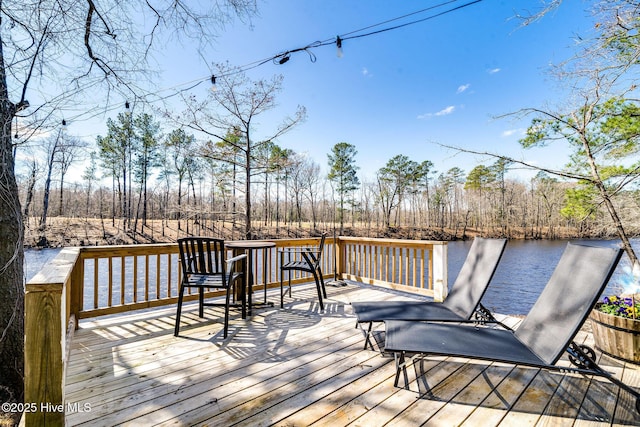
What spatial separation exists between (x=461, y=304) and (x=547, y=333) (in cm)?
90

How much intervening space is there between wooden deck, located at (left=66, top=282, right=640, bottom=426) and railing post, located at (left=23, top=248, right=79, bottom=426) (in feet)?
1.25

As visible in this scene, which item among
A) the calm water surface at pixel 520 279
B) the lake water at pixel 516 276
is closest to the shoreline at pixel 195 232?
the lake water at pixel 516 276

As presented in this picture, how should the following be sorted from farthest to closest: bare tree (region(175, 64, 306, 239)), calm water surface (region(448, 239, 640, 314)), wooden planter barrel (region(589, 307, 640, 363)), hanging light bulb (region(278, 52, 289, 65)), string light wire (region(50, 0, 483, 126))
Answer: calm water surface (region(448, 239, 640, 314)), bare tree (region(175, 64, 306, 239)), hanging light bulb (region(278, 52, 289, 65)), string light wire (region(50, 0, 483, 126)), wooden planter barrel (region(589, 307, 640, 363))

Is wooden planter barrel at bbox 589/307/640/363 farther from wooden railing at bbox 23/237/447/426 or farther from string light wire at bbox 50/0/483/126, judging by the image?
string light wire at bbox 50/0/483/126

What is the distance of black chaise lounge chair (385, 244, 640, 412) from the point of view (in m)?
1.72

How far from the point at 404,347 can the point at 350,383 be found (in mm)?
479

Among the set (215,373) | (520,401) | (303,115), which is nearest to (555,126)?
(303,115)

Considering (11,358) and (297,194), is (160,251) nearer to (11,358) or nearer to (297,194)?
(11,358)

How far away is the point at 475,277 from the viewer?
2.85m

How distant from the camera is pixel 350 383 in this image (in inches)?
77.6

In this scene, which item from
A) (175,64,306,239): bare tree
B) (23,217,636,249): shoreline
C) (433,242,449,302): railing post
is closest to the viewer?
(433,242,449,302): railing post

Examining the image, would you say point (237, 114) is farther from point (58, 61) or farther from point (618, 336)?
point (618, 336)

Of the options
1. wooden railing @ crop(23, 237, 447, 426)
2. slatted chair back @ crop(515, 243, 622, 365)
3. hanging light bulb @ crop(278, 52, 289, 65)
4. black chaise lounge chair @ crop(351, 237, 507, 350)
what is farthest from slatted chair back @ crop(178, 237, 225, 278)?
hanging light bulb @ crop(278, 52, 289, 65)

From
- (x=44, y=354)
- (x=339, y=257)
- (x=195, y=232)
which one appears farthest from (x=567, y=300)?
(x=195, y=232)
